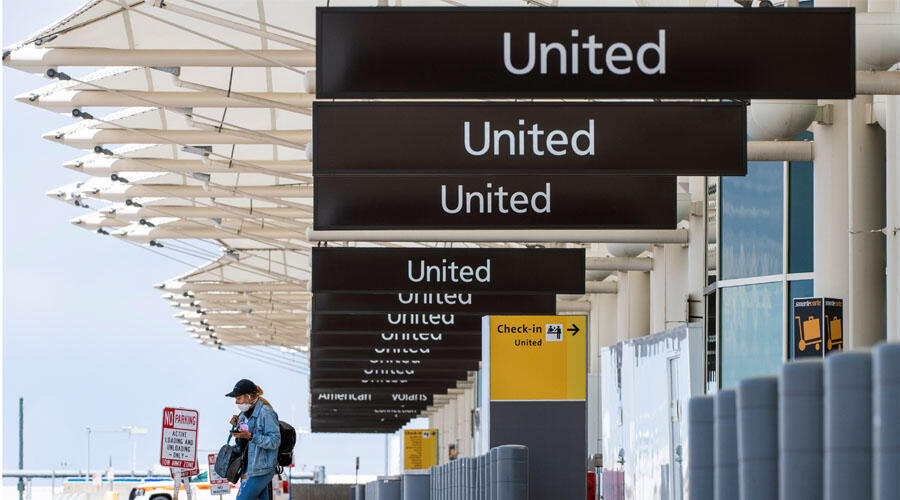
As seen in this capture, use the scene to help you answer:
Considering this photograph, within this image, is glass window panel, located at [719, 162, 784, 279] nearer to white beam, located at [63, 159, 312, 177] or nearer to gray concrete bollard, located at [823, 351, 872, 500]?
gray concrete bollard, located at [823, 351, 872, 500]

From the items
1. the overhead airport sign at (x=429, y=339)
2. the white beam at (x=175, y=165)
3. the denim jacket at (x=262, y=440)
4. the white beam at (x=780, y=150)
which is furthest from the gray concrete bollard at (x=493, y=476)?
the white beam at (x=175, y=165)

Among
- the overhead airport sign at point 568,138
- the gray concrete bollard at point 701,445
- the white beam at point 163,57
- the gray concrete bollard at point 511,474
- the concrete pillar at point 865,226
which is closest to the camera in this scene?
the gray concrete bollard at point 701,445

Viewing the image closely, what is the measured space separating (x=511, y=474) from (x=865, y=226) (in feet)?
16.5

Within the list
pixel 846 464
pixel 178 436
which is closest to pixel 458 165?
pixel 846 464

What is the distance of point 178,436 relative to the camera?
21.2 m

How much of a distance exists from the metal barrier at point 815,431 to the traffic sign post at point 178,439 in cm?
1641

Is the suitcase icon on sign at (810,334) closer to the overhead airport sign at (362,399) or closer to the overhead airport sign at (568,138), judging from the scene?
the overhead airport sign at (568,138)

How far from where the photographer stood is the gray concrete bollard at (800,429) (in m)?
4.46

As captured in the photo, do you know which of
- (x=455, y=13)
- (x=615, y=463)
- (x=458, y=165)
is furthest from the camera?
(x=615, y=463)

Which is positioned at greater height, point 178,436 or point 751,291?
point 751,291

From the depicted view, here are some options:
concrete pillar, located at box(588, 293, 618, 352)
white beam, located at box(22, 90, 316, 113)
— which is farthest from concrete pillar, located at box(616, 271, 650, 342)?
white beam, located at box(22, 90, 316, 113)

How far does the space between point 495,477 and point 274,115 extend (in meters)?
19.1

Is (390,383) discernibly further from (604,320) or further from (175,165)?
(175,165)

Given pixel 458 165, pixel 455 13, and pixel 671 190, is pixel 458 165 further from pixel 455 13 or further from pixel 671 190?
pixel 671 190
